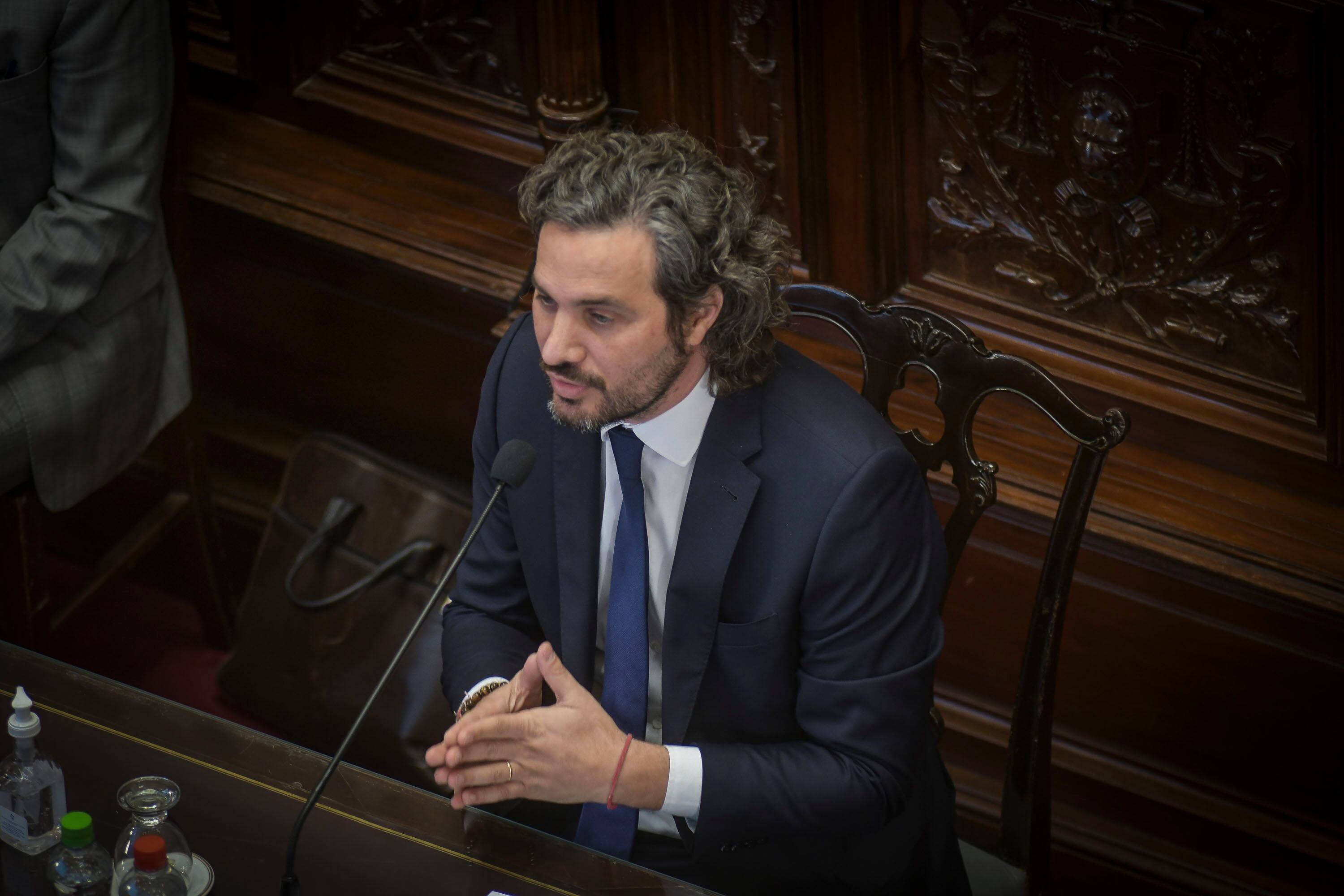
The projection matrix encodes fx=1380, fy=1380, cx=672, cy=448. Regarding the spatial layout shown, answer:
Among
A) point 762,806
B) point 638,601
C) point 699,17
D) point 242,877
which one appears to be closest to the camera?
point 242,877

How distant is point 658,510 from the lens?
5.88 feet

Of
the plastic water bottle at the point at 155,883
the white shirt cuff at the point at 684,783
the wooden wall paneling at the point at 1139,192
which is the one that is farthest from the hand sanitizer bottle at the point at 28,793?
the wooden wall paneling at the point at 1139,192

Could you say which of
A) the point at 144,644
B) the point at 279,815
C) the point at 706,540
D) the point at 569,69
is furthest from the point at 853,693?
the point at 144,644

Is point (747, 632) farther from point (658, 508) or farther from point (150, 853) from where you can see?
point (150, 853)

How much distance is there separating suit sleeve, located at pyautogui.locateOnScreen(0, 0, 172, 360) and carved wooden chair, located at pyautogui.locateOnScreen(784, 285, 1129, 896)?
3.93 ft

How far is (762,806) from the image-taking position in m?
1.64

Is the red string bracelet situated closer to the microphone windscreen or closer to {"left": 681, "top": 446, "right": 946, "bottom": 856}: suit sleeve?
{"left": 681, "top": 446, "right": 946, "bottom": 856}: suit sleeve

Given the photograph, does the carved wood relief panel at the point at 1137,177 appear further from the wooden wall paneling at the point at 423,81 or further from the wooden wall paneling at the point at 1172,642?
the wooden wall paneling at the point at 423,81

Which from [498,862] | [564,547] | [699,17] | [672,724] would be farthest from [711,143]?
[498,862]

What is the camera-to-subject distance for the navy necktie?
1746mm

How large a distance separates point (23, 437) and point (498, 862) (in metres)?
1.33

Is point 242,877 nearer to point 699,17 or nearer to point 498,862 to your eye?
point 498,862

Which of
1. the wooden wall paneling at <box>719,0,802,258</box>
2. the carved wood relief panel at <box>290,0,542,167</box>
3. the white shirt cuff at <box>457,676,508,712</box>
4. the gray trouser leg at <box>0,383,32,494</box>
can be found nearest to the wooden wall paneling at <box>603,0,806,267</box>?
the wooden wall paneling at <box>719,0,802,258</box>

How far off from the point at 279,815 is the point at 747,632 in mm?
587
